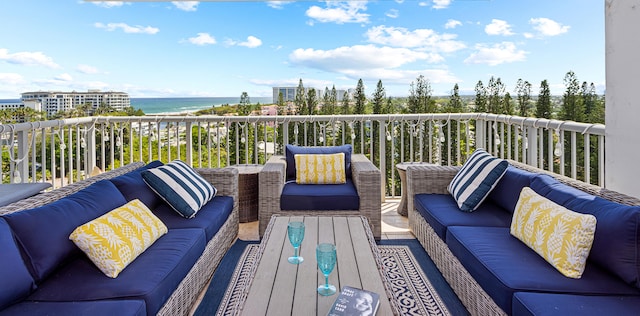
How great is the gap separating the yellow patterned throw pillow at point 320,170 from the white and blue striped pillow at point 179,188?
0.98m

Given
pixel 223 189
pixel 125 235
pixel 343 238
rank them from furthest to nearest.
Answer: pixel 223 189, pixel 343 238, pixel 125 235

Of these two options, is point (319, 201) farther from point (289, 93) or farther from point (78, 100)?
point (78, 100)

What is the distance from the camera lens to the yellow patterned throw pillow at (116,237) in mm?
1717

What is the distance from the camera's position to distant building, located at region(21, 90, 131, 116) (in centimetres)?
599

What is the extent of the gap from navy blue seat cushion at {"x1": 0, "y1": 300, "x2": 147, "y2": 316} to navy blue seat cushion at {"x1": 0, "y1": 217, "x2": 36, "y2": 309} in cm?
4

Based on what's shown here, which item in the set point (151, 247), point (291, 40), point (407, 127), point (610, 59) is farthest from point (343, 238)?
point (291, 40)

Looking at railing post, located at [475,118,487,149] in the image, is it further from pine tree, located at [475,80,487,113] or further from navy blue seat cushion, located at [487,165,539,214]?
pine tree, located at [475,80,487,113]

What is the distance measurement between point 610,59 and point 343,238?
2180 millimetres

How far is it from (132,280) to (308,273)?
2.48 ft

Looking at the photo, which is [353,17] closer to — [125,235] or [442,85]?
[442,85]

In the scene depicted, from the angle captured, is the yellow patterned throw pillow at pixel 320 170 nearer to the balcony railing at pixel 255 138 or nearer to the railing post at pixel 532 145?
the balcony railing at pixel 255 138

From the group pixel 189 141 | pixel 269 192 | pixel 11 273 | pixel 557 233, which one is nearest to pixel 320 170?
pixel 269 192

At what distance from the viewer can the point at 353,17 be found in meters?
10.6

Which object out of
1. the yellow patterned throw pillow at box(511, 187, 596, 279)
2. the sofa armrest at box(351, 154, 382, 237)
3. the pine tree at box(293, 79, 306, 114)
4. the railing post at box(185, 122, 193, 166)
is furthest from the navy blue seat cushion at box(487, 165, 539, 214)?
the pine tree at box(293, 79, 306, 114)
